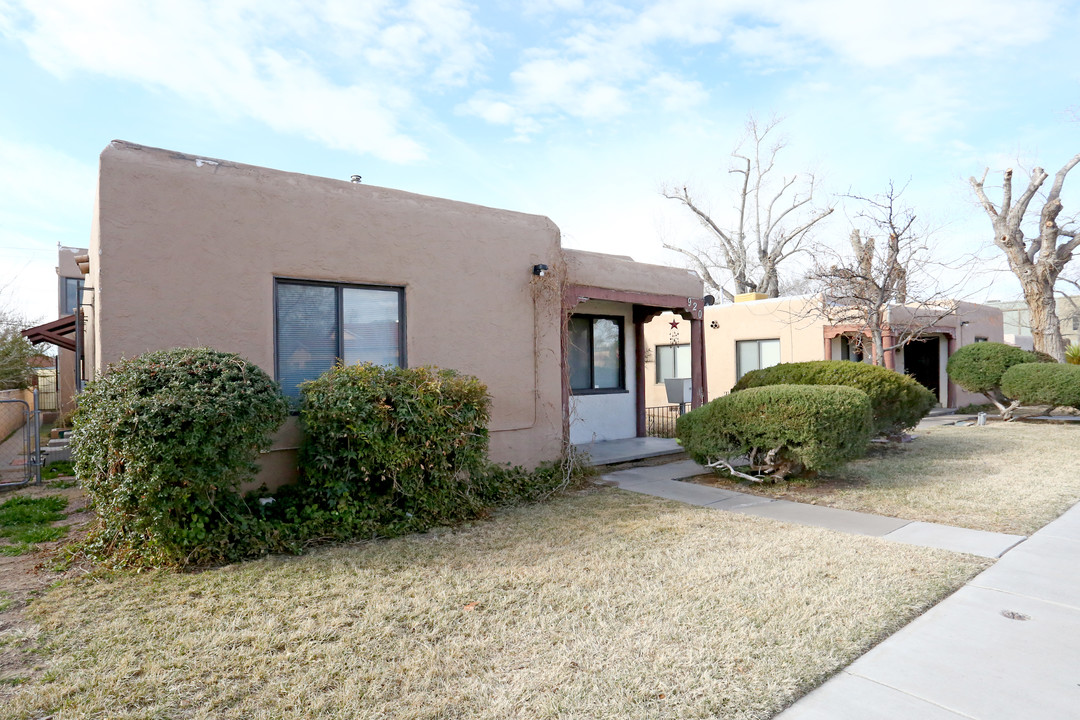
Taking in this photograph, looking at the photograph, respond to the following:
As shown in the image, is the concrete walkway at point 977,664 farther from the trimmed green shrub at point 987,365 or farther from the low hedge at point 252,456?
the trimmed green shrub at point 987,365

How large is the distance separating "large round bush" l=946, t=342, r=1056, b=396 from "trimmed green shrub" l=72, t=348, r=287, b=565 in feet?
51.1

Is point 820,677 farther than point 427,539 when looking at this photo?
No

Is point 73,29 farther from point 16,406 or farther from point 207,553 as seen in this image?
point 16,406

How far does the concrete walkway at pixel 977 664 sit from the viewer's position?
105 inches

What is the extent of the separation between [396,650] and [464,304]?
444 cm

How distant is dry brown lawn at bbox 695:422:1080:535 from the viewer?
604cm

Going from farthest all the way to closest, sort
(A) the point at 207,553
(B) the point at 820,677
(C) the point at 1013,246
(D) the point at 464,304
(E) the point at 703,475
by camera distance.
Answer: (C) the point at 1013,246 → (E) the point at 703,475 → (D) the point at 464,304 → (A) the point at 207,553 → (B) the point at 820,677

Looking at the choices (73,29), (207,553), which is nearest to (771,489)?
(207,553)

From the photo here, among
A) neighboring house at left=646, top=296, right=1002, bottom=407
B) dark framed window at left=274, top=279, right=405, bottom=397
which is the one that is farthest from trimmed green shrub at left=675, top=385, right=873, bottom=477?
neighboring house at left=646, top=296, right=1002, bottom=407

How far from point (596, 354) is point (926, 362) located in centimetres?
1391

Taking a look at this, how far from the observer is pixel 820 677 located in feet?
9.52

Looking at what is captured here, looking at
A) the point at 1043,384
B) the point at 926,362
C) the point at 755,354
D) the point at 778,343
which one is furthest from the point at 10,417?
the point at 926,362

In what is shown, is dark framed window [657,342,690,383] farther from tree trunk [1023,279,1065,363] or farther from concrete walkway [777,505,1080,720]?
concrete walkway [777,505,1080,720]

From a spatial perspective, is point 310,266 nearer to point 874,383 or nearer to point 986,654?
point 986,654
